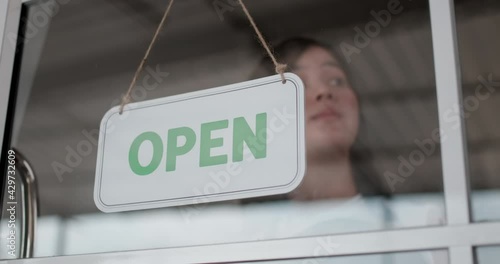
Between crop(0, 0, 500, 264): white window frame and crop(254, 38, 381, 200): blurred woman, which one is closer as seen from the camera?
crop(0, 0, 500, 264): white window frame

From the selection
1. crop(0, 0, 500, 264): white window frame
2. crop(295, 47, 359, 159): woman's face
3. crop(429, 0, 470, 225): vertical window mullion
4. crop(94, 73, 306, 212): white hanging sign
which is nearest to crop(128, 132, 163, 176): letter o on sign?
crop(94, 73, 306, 212): white hanging sign

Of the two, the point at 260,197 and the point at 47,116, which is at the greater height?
the point at 47,116

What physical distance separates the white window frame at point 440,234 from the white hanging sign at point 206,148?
0.30ft

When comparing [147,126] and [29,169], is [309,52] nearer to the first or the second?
[147,126]

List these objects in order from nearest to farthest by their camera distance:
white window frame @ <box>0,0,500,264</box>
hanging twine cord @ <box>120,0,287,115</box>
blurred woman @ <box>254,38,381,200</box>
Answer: white window frame @ <box>0,0,500,264</box> → blurred woman @ <box>254,38,381,200</box> → hanging twine cord @ <box>120,0,287,115</box>

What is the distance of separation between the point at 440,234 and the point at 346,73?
297 mm

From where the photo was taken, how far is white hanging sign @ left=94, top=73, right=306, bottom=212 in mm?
999

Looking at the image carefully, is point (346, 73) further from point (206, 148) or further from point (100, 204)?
point (100, 204)

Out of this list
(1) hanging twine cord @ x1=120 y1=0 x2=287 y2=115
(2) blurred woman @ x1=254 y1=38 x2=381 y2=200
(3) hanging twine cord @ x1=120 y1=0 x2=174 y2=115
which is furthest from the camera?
(3) hanging twine cord @ x1=120 y1=0 x2=174 y2=115

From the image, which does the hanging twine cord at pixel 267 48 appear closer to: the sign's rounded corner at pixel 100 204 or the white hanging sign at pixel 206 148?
the white hanging sign at pixel 206 148

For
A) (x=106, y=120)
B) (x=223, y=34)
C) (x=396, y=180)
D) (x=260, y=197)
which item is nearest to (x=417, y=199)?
(x=396, y=180)

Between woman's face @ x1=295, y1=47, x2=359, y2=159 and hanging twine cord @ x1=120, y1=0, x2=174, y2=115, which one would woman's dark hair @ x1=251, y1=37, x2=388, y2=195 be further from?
hanging twine cord @ x1=120, y1=0, x2=174, y2=115

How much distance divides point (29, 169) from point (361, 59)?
0.68 meters

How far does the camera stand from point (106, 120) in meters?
1.18
